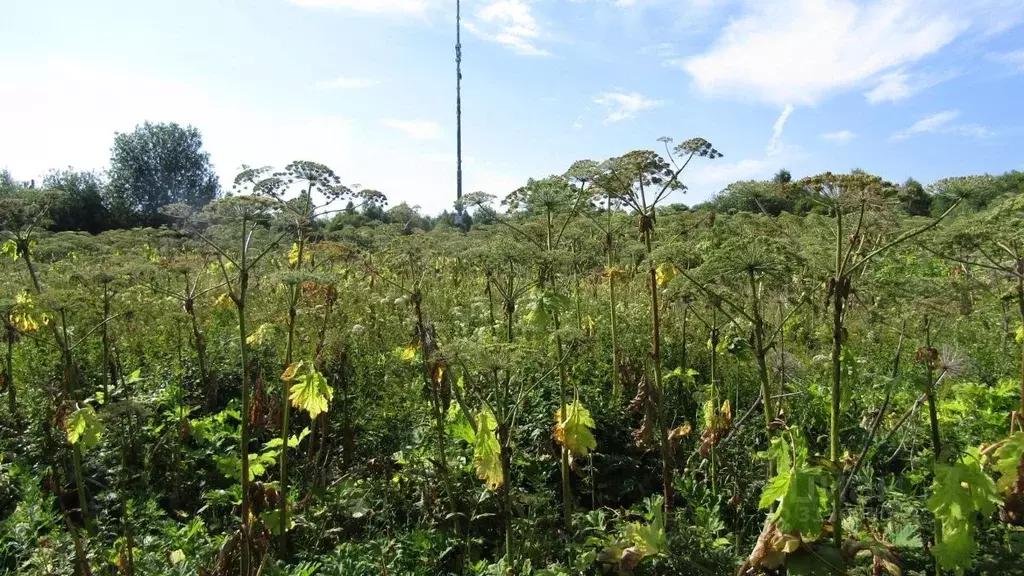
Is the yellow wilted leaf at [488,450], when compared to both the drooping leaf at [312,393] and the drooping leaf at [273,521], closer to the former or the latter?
the drooping leaf at [312,393]

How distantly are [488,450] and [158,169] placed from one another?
60.6 metres

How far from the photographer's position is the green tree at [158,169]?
166 ft

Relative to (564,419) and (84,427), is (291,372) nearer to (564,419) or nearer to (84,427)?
(84,427)

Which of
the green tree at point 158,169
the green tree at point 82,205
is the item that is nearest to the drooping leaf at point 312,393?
the green tree at point 82,205

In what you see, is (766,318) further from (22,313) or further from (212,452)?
(22,313)

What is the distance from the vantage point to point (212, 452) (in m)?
4.77

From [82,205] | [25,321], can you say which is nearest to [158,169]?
[82,205]

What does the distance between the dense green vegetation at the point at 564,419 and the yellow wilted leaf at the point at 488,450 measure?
13 mm

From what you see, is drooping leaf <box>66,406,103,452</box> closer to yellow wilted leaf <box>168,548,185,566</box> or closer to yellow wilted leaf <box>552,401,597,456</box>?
yellow wilted leaf <box>168,548,185,566</box>

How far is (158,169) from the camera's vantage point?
54.0m

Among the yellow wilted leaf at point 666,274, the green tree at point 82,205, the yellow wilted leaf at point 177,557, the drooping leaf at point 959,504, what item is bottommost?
the yellow wilted leaf at point 177,557

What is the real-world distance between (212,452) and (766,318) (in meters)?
5.17

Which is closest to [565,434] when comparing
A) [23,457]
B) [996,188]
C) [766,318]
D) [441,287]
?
[996,188]

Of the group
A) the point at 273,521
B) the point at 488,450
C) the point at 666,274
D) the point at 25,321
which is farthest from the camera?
the point at 666,274
